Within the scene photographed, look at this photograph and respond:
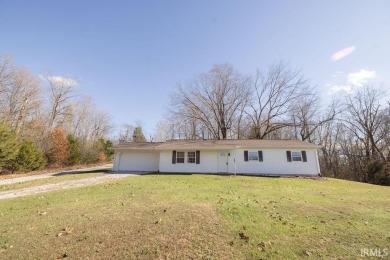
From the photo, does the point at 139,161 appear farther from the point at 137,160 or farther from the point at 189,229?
the point at 189,229

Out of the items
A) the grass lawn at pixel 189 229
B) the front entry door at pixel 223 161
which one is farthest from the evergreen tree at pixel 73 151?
the grass lawn at pixel 189 229

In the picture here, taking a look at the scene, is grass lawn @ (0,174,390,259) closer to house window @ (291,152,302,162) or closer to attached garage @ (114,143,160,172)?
house window @ (291,152,302,162)

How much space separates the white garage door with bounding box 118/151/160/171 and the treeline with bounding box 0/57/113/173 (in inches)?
246

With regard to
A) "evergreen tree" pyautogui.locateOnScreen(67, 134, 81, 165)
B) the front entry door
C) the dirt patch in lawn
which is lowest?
the dirt patch in lawn

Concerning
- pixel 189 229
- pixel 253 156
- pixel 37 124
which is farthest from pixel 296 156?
pixel 37 124

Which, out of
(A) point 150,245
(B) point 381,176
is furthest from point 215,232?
(B) point 381,176

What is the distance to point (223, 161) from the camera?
61.8 feet

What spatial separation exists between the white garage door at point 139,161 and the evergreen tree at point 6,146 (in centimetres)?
960

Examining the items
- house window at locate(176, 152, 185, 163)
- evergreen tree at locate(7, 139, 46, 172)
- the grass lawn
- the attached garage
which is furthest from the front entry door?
evergreen tree at locate(7, 139, 46, 172)

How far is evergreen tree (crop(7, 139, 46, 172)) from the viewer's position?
19.9 m

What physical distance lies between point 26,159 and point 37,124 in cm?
872

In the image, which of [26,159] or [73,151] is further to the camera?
[73,151]

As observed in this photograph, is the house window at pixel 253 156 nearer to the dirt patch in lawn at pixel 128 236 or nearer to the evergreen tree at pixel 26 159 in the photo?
the dirt patch in lawn at pixel 128 236

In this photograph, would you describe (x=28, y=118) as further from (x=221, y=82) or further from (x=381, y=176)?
(x=381, y=176)
